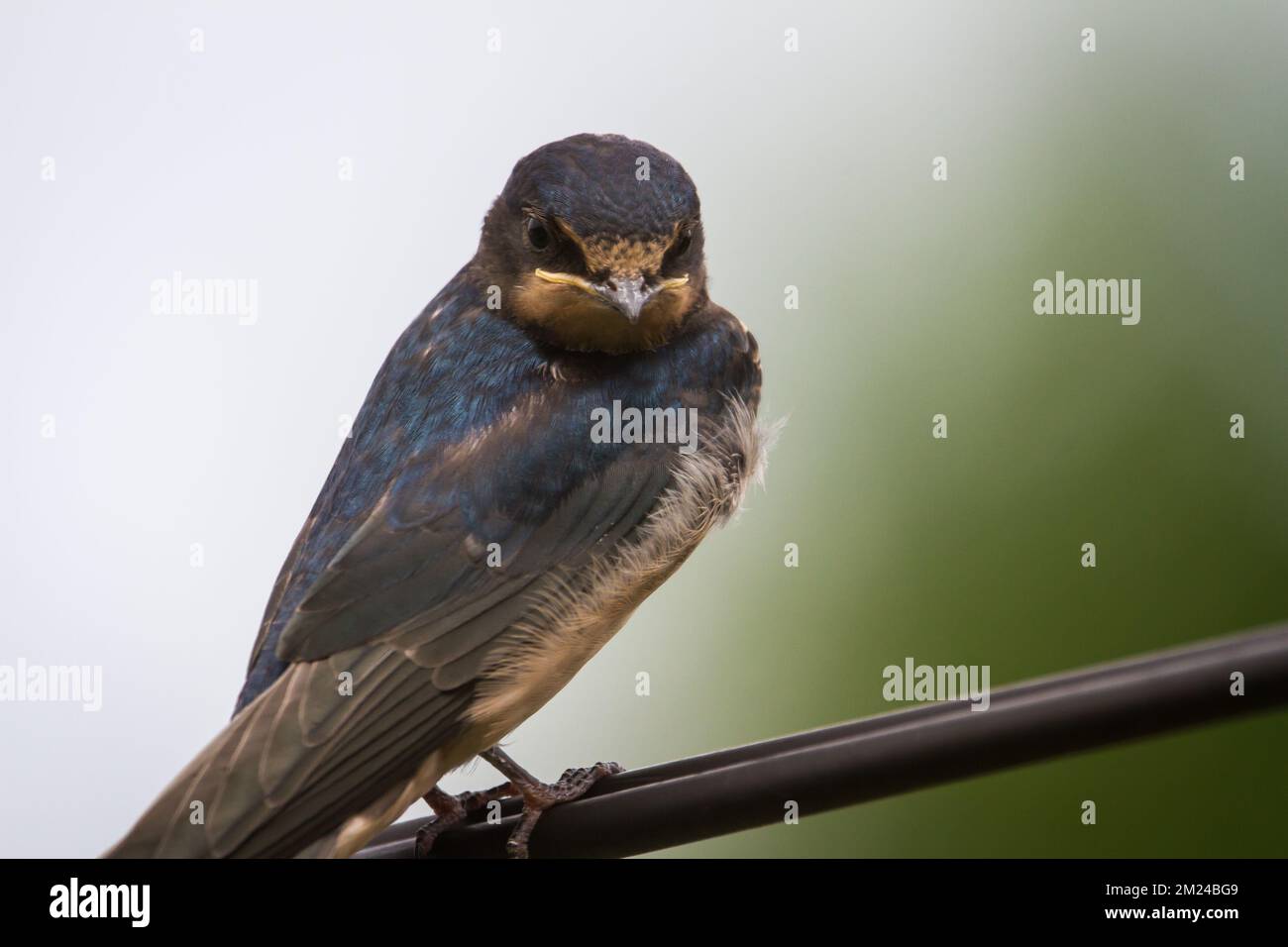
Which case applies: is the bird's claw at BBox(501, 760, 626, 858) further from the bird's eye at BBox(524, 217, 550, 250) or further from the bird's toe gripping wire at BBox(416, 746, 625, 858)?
the bird's eye at BBox(524, 217, 550, 250)

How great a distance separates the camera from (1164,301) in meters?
5.40

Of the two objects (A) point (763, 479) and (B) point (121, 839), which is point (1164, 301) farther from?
(B) point (121, 839)

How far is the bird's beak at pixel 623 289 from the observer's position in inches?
116

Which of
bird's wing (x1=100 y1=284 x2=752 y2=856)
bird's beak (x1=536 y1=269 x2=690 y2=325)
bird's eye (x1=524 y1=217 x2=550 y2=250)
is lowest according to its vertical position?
bird's wing (x1=100 y1=284 x2=752 y2=856)

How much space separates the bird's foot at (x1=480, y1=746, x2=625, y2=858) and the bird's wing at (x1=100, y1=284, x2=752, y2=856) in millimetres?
202

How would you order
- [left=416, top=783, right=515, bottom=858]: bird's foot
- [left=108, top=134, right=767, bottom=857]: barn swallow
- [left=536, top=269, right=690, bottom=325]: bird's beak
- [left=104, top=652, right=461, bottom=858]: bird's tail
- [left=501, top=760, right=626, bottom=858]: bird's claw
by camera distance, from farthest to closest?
[left=416, top=783, right=515, bottom=858]: bird's foot < [left=536, top=269, right=690, bottom=325]: bird's beak < [left=501, top=760, right=626, bottom=858]: bird's claw < [left=108, top=134, right=767, bottom=857]: barn swallow < [left=104, top=652, right=461, bottom=858]: bird's tail

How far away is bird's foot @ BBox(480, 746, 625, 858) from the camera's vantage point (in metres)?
2.83

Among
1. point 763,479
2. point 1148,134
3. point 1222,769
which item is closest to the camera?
point 763,479

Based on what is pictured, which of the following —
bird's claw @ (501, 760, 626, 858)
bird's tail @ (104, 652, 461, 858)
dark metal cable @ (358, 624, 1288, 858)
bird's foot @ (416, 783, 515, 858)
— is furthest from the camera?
bird's foot @ (416, 783, 515, 858)

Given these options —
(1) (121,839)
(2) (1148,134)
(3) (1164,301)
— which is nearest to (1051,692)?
(1) (121,839)

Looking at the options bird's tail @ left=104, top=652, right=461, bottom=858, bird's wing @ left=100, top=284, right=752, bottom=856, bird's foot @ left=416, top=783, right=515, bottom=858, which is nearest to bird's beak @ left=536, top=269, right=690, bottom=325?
bird's wing @ left=100, top=284, right=752, bottom=856

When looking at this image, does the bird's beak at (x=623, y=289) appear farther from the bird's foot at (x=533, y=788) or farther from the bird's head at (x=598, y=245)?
the bird's foot at (x=533, y=788)
